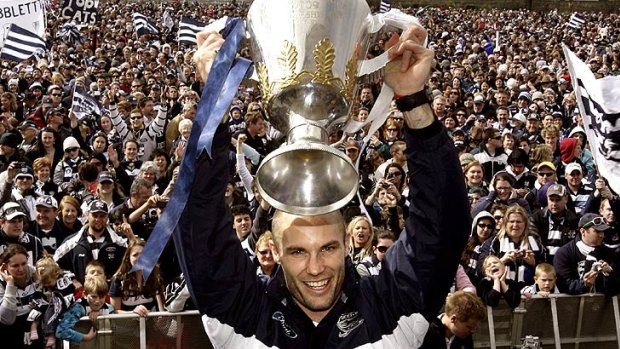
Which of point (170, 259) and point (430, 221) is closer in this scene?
point (430, 221)

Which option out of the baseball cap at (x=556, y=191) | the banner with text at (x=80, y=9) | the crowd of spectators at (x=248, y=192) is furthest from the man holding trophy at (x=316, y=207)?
the banner with text at (x=80, y=9)

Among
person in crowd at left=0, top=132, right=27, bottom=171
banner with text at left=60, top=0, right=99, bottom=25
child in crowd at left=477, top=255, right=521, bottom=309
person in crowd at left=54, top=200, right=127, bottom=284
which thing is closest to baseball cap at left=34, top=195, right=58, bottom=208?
person in crowd at left=54, top=200, right=127, bottom=284

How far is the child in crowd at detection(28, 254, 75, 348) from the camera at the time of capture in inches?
233

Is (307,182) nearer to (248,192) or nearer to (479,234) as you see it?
(479,234)

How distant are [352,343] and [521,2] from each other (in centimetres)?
5334

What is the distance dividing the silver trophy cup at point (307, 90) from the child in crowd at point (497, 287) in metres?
3.65

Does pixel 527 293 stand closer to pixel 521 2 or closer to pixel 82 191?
pixel 82 191

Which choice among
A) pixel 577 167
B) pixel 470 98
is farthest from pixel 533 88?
pixel 577 167

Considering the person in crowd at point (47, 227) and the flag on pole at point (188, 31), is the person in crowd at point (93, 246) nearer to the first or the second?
the person in crowd at point (47, 227)

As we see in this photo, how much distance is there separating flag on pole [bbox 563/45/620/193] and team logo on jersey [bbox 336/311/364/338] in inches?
96.9

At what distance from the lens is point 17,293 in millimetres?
6066

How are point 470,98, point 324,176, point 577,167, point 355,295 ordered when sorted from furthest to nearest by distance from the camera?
1. point 470,98
2. point 577,167
3. point 355,295
4. point 324,176

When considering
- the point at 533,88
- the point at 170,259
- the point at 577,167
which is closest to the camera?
the point at 170,259

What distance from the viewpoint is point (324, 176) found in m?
2.96
